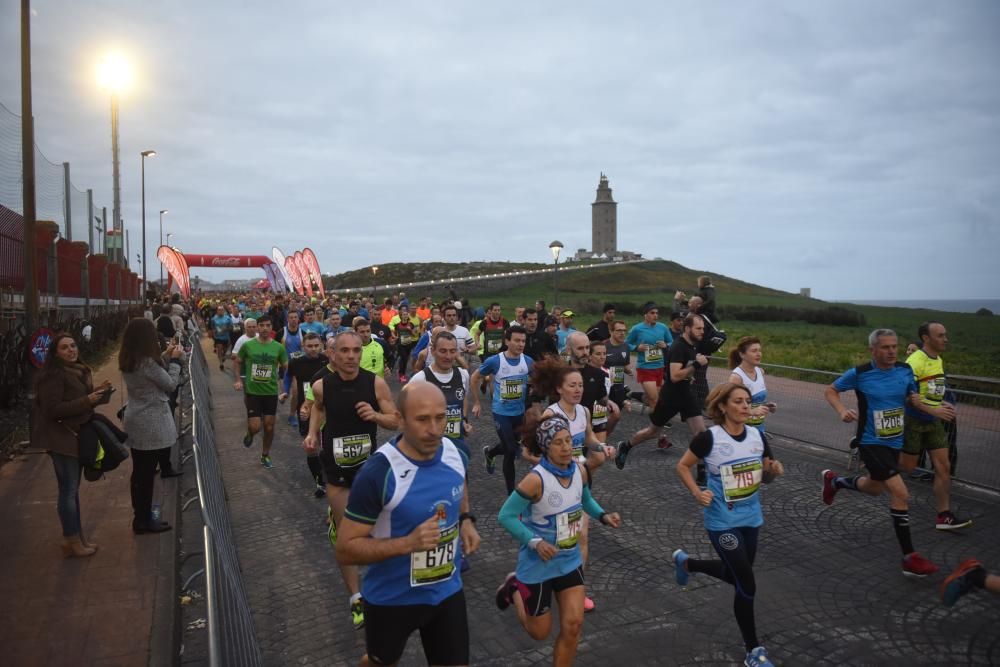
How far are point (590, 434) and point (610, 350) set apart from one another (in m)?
4.43

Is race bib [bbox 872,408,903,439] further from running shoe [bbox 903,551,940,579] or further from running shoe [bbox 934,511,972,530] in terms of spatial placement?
running shoe [bbox 934,511,972,530]

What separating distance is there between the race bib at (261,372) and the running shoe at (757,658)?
682 centimetres

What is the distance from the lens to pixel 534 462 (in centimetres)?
440

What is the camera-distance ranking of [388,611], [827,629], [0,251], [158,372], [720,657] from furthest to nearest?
[0,251] < [158,372] < [827,629] < [720,657] < [388,611]

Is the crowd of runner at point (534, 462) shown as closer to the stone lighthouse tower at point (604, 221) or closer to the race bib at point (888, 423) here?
the race bib at point (888, 423)

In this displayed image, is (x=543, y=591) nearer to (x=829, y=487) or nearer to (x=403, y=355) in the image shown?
(x=829, y=487)

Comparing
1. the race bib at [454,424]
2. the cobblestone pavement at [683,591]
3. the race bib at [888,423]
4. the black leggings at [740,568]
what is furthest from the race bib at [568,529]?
the race bib at [888,423]

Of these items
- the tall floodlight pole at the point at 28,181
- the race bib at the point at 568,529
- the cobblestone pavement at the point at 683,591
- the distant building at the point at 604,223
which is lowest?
the cobblestone pavement at the point at 683,591

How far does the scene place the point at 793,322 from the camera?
1907 inches

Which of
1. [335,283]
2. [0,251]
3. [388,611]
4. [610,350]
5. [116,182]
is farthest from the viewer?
[335,283]

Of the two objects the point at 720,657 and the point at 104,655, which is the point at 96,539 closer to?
the point at 104,655

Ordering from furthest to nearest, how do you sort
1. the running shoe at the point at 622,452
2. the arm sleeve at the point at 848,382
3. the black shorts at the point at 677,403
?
the black shorts at the point at 677,403, the running shoe at the point at 622,452, the arm sleeve at the point at 848,382

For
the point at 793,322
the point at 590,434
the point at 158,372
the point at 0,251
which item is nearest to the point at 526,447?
the point at 590,434

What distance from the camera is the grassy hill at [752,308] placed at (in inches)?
911
